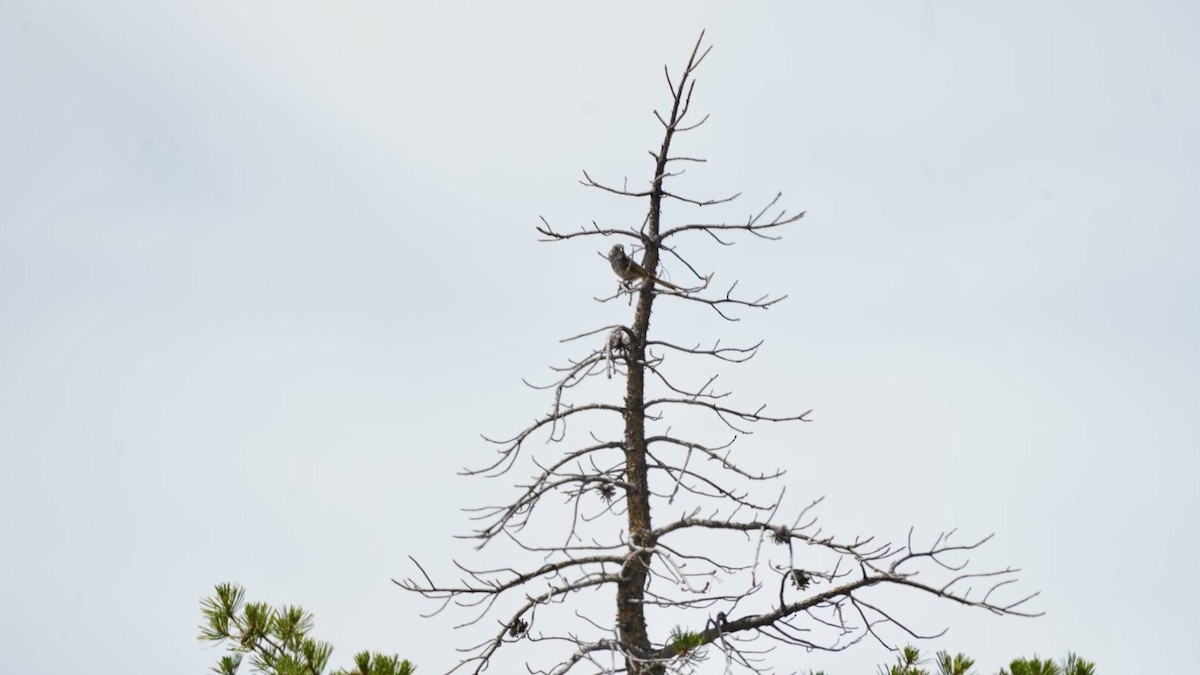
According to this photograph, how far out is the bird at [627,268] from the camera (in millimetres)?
7516

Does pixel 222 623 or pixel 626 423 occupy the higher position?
pixel 626 423

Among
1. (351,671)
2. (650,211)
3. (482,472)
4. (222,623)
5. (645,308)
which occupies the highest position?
(650,211)

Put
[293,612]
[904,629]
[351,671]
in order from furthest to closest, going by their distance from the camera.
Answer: [293,612]
[904,629]
[351,671]

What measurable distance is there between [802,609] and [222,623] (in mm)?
3416

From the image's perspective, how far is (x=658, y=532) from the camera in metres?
7.11

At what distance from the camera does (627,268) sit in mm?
7574

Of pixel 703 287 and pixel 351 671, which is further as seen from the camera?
pixel 703 287

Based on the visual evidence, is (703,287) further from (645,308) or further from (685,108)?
(685,108)

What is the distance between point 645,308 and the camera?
752 centimetres

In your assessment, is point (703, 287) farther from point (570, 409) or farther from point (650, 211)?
point (570, 409)

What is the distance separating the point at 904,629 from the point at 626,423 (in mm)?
1946

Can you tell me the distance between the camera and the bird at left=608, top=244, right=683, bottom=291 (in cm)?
752

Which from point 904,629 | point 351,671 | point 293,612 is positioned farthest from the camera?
point 293,612

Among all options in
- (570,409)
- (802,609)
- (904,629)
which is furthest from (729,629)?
(570,409)
